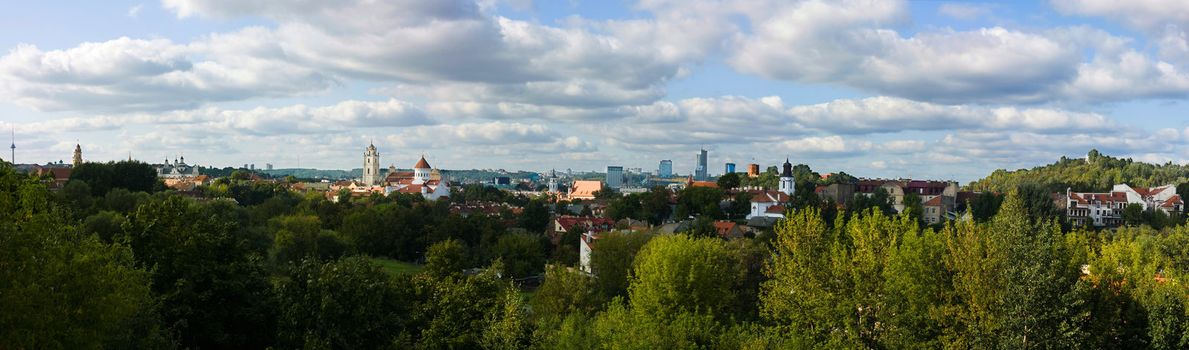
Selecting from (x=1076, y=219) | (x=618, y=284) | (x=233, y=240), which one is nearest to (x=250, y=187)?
(x=618, y=284)

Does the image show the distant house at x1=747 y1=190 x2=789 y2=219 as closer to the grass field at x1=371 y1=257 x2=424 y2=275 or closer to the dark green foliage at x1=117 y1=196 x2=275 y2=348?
the grass field at x1=371 y1=257 x2=424 y2=275

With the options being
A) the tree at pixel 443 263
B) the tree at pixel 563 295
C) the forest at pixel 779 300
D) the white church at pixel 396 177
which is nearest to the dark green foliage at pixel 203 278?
the forest at pixel 779 300

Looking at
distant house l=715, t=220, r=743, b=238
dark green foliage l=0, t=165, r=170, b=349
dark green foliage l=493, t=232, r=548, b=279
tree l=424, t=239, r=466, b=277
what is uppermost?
dark green foliage l=0, t=165, r=170, b=349

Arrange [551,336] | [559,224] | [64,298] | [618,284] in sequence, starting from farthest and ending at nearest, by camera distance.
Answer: [559,224] → [618,284] → [551,336] → [64,298]

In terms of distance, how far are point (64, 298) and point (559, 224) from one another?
228 ft

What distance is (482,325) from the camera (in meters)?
28.7

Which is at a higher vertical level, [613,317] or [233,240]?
[233,240]

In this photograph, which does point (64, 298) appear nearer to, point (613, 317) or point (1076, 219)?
point (613, 317)

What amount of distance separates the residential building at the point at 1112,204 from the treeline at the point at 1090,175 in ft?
46.4

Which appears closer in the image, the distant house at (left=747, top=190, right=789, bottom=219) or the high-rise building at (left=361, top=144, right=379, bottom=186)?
the distant house at (left=747, top=190, right=789, bottom=219)

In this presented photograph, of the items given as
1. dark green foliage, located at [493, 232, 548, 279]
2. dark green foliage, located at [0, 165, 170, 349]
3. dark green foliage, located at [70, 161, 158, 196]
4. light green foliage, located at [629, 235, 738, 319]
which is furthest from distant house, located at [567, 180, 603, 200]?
dark green foliage, located at [0, 165, 170, 349]

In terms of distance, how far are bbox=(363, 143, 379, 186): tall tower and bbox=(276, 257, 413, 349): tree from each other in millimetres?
168942

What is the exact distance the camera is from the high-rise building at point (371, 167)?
192000 millimetres

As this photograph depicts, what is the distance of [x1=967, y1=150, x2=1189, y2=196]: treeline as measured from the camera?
14438 centimetres
